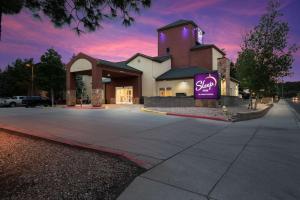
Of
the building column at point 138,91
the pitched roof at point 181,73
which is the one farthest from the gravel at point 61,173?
the building column at point 138,91

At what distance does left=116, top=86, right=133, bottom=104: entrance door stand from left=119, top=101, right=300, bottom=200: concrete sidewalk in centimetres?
2880

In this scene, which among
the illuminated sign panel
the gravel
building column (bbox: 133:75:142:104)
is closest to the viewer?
the gravel

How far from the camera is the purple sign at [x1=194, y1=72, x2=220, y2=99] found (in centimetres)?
1801

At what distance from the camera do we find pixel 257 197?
3.84m

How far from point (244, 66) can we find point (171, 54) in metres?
16.3

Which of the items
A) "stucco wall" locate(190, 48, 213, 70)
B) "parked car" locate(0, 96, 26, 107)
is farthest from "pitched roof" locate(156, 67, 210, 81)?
"parked car" locate(0, 96, 26, 107)

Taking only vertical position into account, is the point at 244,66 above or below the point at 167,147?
above

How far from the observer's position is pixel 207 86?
18.8m

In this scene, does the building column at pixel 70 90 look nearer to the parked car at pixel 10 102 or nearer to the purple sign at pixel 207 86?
the parked car at pixel 10 102

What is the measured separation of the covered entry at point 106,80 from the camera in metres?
27.3

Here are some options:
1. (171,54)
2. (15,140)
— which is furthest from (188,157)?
(171,54)

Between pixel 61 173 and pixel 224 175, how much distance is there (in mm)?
3502

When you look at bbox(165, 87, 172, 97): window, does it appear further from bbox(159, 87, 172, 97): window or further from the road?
the road

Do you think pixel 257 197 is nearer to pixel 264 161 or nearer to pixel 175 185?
pixel 175 185
